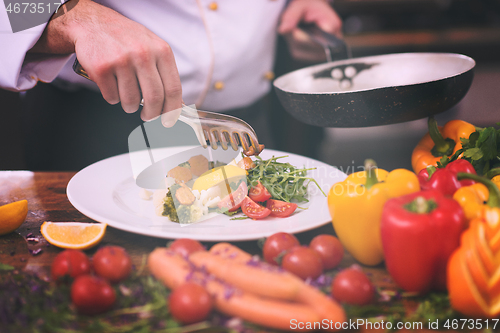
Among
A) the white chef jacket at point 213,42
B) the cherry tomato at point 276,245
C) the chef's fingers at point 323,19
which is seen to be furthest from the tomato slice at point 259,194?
the chef's fingers at point 323,19

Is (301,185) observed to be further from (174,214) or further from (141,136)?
(141,136)

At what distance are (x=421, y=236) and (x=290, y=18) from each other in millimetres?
1096

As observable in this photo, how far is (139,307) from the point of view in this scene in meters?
0.56

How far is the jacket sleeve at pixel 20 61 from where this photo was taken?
39.2 inches

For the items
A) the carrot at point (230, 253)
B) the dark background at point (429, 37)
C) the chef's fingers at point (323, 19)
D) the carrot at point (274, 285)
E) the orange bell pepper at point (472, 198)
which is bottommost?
the dark background at point (429, 37)

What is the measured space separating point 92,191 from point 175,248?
0.41 metres

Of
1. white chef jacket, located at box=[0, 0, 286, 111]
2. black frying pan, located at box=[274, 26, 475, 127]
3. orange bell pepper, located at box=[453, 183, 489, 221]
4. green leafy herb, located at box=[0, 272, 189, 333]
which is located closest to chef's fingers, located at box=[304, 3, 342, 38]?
white chef jacket, located at box=[0, 0, 286, 111]

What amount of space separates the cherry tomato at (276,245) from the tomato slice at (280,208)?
197 millimetres

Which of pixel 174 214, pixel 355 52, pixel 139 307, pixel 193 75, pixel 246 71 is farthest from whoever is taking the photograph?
pixel 355 52

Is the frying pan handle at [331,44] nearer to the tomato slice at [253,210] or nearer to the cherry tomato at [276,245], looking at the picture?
the tomato slice at [253,210]

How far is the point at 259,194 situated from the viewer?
3.02 feet

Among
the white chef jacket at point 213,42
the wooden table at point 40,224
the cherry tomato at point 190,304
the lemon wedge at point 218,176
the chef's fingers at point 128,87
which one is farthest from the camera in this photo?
the white chef jacket at point 213,42

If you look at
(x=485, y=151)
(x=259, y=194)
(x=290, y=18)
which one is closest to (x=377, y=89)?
(x=485, y=151)

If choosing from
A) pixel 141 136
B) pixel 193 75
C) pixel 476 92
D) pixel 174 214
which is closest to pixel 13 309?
pixel 174 214
